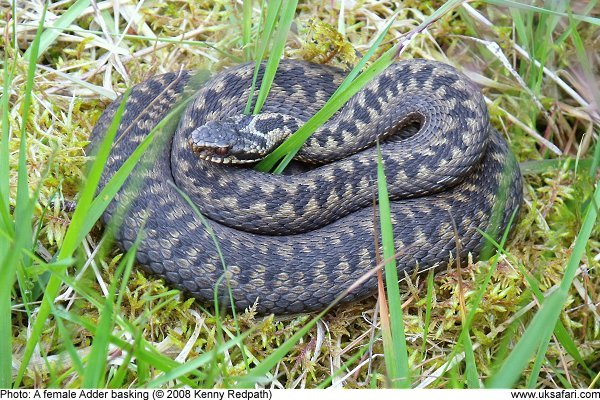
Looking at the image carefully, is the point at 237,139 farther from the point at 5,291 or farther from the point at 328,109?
the point at 5,291

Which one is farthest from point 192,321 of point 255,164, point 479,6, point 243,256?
point 479,6

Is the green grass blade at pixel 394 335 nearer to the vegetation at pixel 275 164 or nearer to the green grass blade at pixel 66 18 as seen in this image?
the vegetation at pixel 275 164

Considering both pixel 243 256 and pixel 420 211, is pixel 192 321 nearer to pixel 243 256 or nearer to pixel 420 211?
pixel 243 256

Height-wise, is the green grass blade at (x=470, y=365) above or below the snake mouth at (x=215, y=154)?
below

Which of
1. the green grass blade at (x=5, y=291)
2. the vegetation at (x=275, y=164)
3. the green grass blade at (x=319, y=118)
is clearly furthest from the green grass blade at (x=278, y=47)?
the green grass blade at (x=5, y=291)

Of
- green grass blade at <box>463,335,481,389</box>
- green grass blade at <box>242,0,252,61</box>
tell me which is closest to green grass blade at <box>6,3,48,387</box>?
green grass blade at <box>242,0,252,61</box>

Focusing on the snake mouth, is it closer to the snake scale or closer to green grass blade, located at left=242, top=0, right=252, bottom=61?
the snake scale
